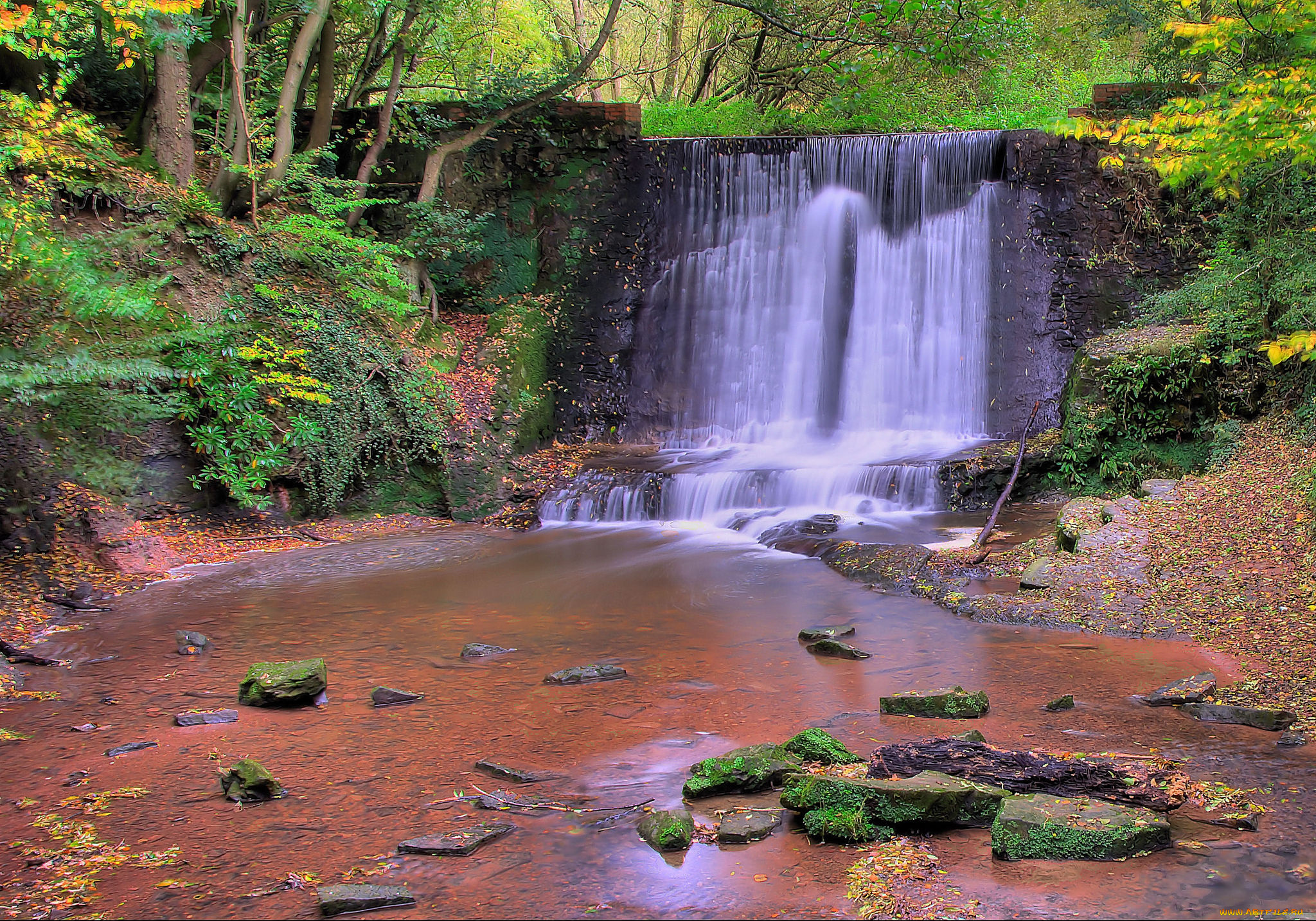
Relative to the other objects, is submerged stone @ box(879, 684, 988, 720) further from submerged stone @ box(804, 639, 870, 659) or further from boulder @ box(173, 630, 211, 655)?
boulder @ box(173, 630, 211, 655)

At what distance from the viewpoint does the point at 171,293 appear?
1151 cm

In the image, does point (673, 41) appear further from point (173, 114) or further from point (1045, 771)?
point (1045, 771)

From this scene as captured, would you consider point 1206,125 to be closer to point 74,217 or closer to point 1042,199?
point 1042,199

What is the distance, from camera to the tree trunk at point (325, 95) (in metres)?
14.9

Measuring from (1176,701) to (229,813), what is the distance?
502 cm

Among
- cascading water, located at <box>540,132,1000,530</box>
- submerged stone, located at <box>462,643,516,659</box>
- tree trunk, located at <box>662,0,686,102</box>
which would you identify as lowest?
submerged stone, located at <box>462,643,516,659</box>

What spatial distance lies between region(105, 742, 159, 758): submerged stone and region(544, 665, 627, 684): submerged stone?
2.34 metres

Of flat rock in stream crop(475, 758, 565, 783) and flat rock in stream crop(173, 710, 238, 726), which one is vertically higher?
flat rock in stream crop(475, 758, 565, 783)

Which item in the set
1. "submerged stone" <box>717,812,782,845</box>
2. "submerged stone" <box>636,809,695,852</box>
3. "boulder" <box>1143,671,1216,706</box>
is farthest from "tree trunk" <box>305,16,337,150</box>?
"boulder" <box>1143,671,1216,706</box>

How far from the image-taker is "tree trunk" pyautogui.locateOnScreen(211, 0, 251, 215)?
11.9 metres

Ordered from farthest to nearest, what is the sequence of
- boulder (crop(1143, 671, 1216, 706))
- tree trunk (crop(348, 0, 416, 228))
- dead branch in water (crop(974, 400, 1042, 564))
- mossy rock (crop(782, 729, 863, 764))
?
tree trunk (crop(348, 0, 416, 228)), dead branch in water (crop(974, 400, 1042, 564)), boulder (crop(1143, 671, 1216, 706)), mossy rock (crop(782, 729, 863, 764))

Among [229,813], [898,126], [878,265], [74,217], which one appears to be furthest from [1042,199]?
[229,813]

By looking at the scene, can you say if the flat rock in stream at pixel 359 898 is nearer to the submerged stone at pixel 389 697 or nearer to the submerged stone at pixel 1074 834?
the submerged stone at pixel 1074 834

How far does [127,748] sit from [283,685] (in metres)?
0.95
